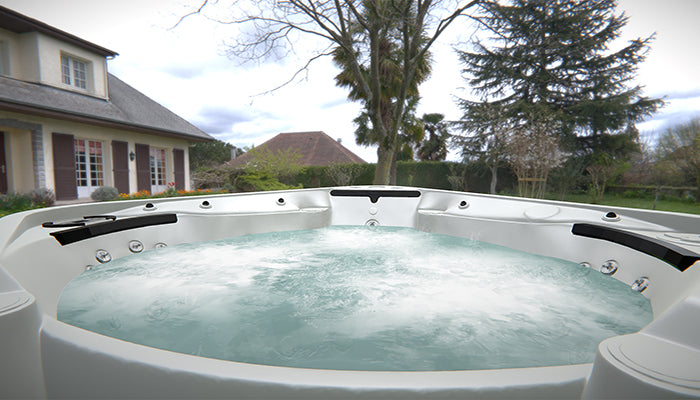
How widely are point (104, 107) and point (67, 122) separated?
87 cm

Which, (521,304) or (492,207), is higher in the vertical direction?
(492,207)

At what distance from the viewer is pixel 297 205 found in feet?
9.39

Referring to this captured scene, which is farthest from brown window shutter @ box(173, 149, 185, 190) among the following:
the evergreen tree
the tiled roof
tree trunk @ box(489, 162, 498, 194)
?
tree trunk @ box(489, 162, 498, 194)

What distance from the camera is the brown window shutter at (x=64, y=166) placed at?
243 inches

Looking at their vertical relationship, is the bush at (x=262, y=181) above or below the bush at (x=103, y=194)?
above

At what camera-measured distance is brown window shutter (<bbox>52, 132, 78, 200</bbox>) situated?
6.16m

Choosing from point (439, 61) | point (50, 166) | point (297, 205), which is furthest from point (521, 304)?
point (439, 61)

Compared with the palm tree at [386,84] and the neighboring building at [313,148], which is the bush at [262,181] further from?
the neighboring building at [313,148]

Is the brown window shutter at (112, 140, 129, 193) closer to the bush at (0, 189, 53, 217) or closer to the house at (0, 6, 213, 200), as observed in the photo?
the house at (0, 6, 213, 200)

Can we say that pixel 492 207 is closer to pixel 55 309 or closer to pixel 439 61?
pixel 55 309

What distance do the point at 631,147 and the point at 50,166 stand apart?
13714mm

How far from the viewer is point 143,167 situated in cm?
780

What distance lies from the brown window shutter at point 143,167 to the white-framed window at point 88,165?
69 cm

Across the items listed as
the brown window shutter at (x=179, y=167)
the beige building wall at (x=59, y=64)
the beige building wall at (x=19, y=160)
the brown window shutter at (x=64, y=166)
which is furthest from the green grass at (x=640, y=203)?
the beige building wall at (x=19, y=160)
